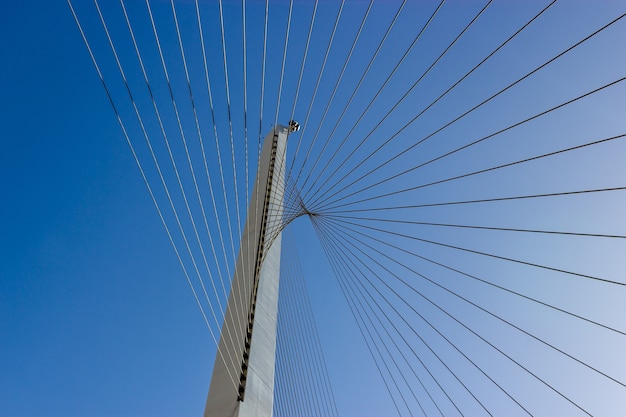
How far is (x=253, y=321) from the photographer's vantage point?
4801 mm

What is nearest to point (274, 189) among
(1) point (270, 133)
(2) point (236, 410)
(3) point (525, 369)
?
(1) point (270, 133)

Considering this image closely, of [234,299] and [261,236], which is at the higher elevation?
[261,236]

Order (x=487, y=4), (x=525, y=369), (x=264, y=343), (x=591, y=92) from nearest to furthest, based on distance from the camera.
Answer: (x=591, y=92) → (x=487, y=4) → (x=525, y=369) → (x=264, y=343)

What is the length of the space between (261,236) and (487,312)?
300 cm

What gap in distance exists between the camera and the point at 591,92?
2725 mm

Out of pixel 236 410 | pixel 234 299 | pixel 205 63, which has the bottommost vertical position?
pixel 236 410

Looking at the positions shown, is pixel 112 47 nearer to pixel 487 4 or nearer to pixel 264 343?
pixel 487 4

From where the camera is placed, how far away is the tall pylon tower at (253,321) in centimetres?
400

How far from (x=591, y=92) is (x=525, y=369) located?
2516mm

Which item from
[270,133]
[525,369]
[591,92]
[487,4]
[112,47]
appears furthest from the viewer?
[270,133]

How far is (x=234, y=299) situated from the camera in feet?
16.7

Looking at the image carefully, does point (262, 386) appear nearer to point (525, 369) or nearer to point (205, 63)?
point (525, 369)

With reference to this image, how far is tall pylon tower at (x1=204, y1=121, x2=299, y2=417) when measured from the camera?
400cm

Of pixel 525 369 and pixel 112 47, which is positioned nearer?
pixel 112 47
